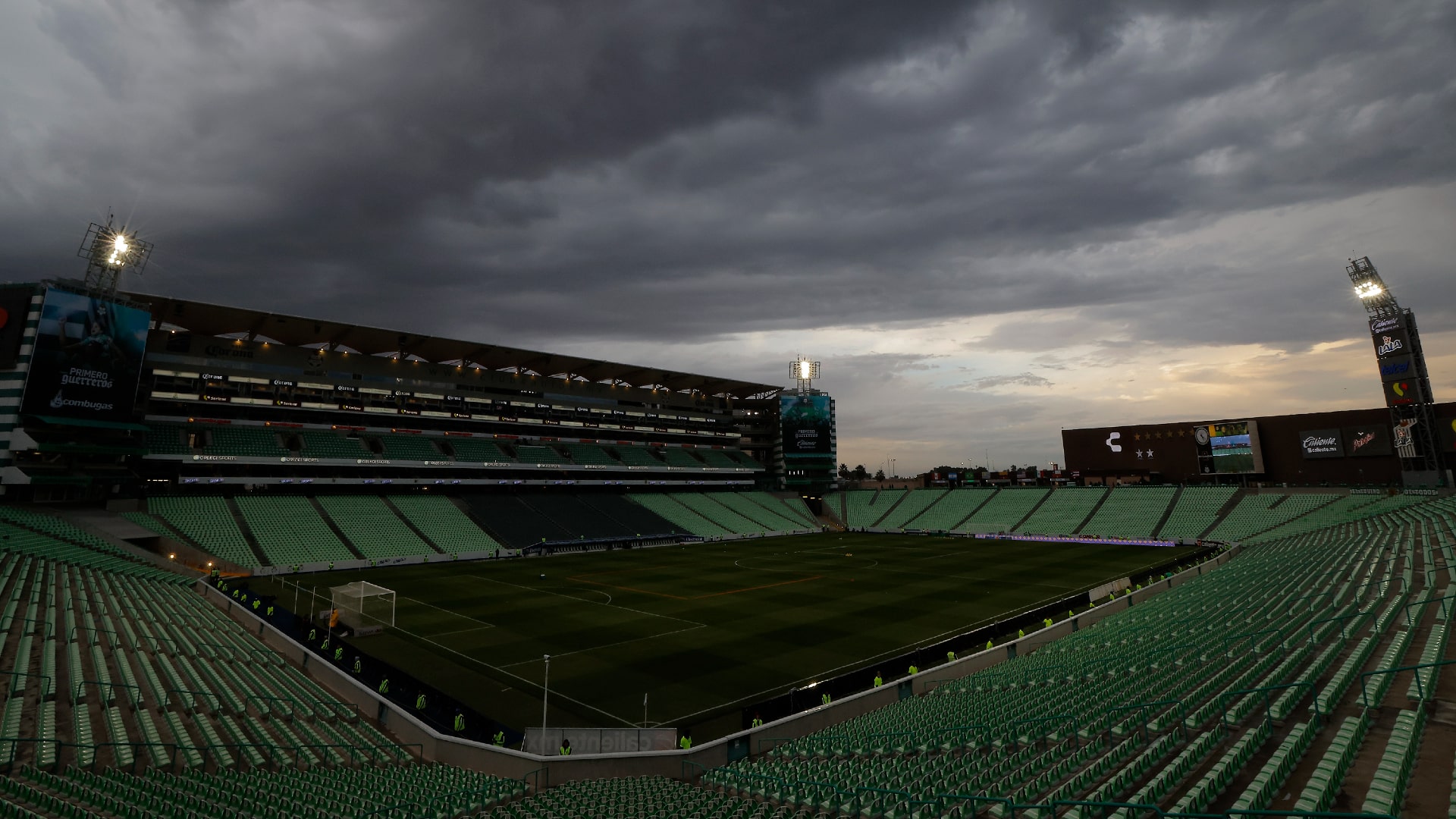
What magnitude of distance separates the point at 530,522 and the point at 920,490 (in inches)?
2250

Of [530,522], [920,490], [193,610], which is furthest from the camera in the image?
[920,490]

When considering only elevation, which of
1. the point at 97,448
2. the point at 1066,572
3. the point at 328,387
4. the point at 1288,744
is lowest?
the point at 1066,572

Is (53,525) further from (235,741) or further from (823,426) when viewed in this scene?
(823,426)

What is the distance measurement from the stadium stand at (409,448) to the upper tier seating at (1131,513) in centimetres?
7210

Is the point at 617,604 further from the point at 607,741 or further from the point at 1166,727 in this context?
the point at 1166,727

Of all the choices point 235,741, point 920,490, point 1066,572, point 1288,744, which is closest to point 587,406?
point 920,490

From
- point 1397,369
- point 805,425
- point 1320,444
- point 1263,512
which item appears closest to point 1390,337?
point 1397,369

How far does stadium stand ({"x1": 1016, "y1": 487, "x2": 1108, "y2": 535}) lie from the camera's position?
74625mm

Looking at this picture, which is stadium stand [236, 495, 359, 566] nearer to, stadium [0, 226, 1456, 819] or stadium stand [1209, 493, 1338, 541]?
stadium [0, 226, 1456, 819]

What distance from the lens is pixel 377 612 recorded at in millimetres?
34438

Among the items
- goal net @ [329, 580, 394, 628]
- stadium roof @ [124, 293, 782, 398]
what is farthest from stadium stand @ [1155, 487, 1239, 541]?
goal net @ [329, 580, 394, 628]

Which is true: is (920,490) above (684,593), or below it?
above

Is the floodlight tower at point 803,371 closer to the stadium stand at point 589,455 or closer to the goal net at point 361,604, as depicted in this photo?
the stadium stand at point 589,455

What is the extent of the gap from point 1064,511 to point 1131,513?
7.06 metres
